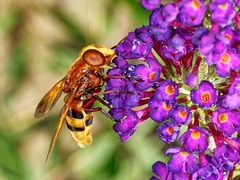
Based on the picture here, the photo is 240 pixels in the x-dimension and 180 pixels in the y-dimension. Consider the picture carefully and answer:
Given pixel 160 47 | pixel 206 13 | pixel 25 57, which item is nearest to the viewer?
pixel 206 13

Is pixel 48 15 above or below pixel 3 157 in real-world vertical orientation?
above

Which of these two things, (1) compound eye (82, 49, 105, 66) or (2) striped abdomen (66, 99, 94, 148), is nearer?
(1) compound eye (82, 49, 105, 66)

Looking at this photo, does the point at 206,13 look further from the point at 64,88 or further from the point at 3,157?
the point at 3,157

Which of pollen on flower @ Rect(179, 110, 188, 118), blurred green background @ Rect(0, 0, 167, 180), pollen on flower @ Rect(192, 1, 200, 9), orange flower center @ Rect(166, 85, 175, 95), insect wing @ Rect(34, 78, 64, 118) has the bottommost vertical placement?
blurred green background @ Rect(0, 0, 167, 180)

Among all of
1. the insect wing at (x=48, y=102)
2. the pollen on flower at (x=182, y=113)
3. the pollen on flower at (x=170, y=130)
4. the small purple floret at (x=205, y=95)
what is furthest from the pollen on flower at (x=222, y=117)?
the insect wing at (x=48, y=102)

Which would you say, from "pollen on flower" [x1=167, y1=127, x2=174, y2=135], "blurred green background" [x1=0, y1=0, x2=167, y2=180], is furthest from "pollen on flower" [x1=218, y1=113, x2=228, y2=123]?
"blurred green background" [x1=0, y1=0, x2=167, y2=180]

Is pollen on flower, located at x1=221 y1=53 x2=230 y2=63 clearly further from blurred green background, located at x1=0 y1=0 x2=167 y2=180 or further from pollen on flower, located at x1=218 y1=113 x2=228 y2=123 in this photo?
blurred green background, located at x1=0 y1=0 x2=167 y2=180

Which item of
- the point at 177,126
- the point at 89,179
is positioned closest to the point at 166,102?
the point at 177,126
